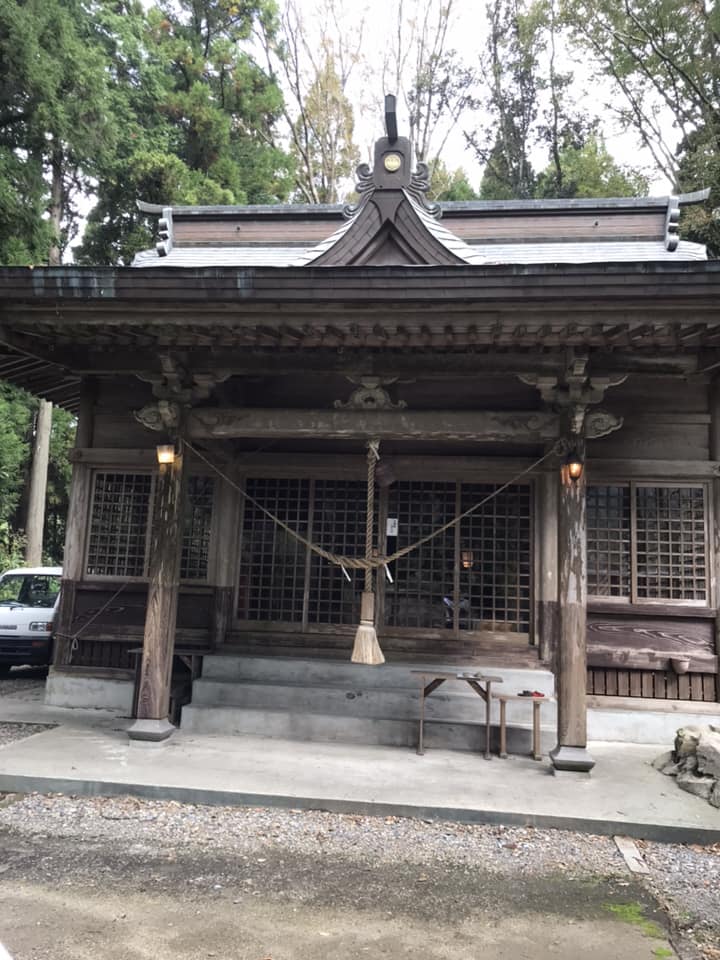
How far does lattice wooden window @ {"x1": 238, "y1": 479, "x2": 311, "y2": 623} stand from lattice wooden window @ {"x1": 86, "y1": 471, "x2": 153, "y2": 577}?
136 centimetres

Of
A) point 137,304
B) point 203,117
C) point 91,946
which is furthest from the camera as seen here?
point 203,117

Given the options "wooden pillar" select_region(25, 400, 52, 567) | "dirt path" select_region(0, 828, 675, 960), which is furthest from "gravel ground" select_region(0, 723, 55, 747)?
"wooden pillar" select_region(25, 400, 52, 567)

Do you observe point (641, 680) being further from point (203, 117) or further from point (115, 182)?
point (203, 117)

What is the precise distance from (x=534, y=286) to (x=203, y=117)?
21.6 m

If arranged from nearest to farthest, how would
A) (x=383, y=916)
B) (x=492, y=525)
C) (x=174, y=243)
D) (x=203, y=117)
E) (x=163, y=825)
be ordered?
(x=383, y=916), (x=163, y=825), (x=492, y=525), (x=174, y=243), (x=203, y=117)

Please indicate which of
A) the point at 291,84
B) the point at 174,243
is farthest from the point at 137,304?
the point at 291,84

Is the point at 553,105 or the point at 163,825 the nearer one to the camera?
the point at 163,825

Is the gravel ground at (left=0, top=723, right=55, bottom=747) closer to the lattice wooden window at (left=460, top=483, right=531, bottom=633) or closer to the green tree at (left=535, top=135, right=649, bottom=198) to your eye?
the lattice wooden window at (left=460, top=483, right=531, bottom=633)

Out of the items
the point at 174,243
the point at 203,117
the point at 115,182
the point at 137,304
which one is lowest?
the point at 137,304

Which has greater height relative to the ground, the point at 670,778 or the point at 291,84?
the point at 291,84

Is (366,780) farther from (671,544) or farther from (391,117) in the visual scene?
(391,117)

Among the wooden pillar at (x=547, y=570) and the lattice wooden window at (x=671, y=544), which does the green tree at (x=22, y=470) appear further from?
the lattice wooden window at (x=671, y=544)

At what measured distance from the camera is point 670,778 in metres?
6.28

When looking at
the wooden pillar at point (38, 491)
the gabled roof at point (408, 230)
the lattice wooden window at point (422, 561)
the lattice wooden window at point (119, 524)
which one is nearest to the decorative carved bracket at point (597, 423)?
the lattice wooden window at point (422, 561)
